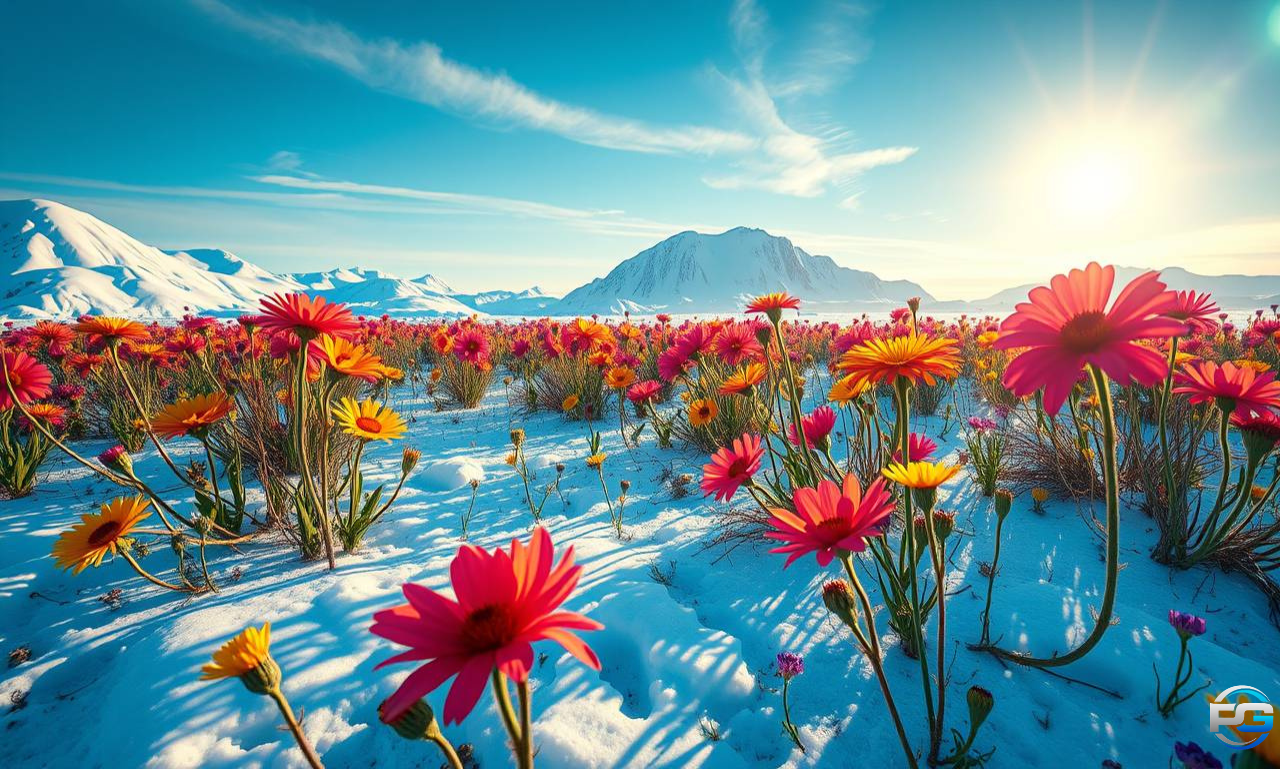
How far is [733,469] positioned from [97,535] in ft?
6.79

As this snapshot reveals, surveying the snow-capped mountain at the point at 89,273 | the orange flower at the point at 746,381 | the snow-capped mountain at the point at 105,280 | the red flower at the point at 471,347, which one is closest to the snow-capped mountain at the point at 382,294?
the snow-capped mountain at the point at 105,280

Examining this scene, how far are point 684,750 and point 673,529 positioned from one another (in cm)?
125

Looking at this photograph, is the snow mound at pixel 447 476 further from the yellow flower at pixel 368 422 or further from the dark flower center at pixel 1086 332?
the dark flower center at pixel 1086 332

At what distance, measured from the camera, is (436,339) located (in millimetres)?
4336

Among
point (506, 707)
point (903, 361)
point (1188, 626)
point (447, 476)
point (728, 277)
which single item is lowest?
point (447, 476)

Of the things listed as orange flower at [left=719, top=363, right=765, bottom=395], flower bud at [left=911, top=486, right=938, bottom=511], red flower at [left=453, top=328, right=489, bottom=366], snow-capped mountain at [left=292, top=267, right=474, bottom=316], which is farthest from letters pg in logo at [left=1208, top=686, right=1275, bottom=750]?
snow-capped mountain at [left=292, top=267, right=474, bottom=316]

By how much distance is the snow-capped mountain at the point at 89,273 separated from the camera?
5516 cm

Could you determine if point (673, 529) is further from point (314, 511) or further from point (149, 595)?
point (149, 595)

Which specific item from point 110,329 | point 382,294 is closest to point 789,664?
point 110,329

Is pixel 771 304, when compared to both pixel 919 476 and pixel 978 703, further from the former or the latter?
pixel 978 703

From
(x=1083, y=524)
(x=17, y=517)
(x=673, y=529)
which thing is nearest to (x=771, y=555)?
(x=673, y=529)

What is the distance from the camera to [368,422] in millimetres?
1802

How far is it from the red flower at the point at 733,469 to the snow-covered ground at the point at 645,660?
1.70 ft

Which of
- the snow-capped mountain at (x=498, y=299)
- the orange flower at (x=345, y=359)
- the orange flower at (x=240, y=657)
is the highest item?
the snow-capped mountain at (x=498, y=299)
